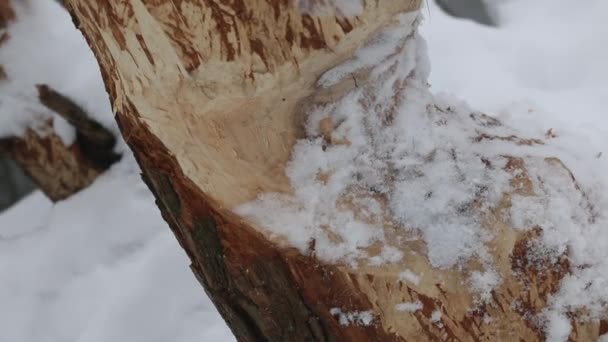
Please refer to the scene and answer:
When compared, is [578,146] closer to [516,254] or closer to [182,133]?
[516,254]

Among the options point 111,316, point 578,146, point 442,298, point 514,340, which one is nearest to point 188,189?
point 442,298

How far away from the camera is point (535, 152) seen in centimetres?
98

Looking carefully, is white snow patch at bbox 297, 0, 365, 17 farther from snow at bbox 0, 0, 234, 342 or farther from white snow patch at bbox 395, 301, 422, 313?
snow at bbox 0, 0, 234, 342

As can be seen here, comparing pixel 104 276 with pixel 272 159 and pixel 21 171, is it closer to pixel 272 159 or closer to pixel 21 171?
pixel 21 171

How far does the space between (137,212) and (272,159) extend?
109 centimetres

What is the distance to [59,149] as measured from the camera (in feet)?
6.46

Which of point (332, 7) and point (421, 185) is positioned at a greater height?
point (332, 7)

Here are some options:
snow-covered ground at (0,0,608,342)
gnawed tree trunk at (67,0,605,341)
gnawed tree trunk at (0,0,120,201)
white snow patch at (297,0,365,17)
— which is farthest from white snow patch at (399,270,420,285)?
gnawed tree trunk at (0,0,120,201)

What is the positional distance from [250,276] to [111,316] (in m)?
0.85

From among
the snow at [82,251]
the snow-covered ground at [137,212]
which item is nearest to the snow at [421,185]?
the snow-covered ground at [137,212]

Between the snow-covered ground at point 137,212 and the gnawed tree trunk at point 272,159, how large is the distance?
71 cm

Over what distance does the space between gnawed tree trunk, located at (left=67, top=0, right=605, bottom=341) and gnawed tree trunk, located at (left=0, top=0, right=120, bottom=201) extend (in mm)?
1044

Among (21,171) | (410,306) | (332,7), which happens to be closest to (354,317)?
(410,306)

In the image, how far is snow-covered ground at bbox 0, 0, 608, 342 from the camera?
168 cm
